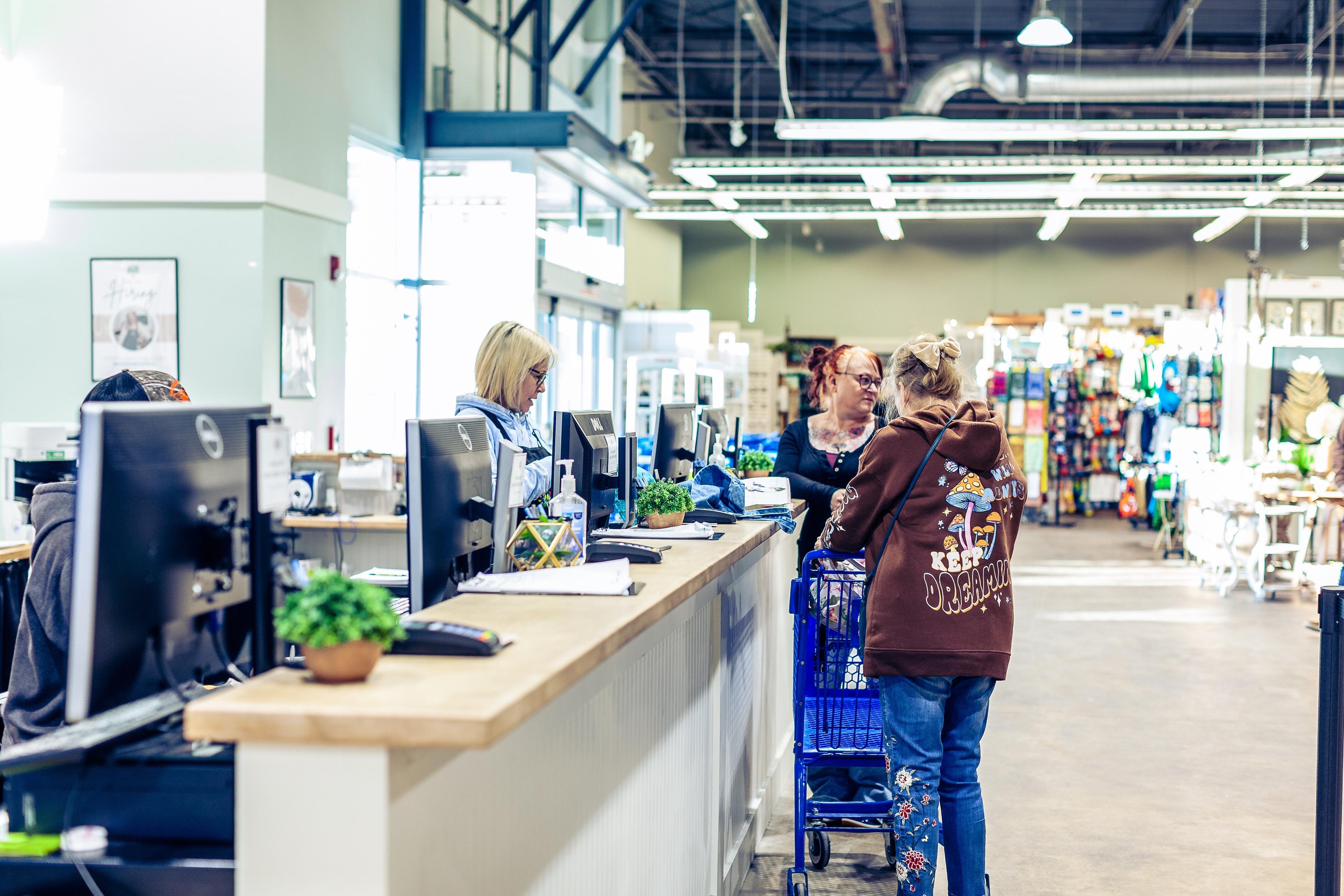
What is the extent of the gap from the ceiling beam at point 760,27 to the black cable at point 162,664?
413 inches

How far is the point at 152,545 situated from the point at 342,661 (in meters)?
0.38

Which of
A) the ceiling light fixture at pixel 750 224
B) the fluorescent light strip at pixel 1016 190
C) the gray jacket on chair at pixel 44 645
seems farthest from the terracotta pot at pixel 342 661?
the ceiling light fixture at pixel 750 224

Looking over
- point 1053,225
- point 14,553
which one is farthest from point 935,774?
point 1053,225

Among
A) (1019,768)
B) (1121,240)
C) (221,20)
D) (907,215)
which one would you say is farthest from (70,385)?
(1121,240)

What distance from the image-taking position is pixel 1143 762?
5.37 m

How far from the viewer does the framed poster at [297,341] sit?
691 cm

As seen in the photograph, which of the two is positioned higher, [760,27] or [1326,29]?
[1326,29]

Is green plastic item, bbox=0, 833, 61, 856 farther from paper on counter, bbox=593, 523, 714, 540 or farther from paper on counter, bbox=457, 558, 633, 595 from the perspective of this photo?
paper on counter, bbox=593, 523, 714, 540

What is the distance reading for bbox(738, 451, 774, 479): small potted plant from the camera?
4562 mm

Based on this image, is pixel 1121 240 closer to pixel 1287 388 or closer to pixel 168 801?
pixel 1287 388

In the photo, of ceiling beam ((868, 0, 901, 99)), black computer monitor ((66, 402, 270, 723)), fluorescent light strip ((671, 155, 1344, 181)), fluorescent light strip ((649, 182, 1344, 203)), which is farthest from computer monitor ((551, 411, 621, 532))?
fluorescent light strip ((649, 182, 1344, 203))

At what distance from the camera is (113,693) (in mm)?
1722

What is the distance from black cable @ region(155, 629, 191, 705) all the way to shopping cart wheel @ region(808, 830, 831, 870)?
2672 millimetres

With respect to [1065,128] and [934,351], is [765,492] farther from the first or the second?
[1065,128]
